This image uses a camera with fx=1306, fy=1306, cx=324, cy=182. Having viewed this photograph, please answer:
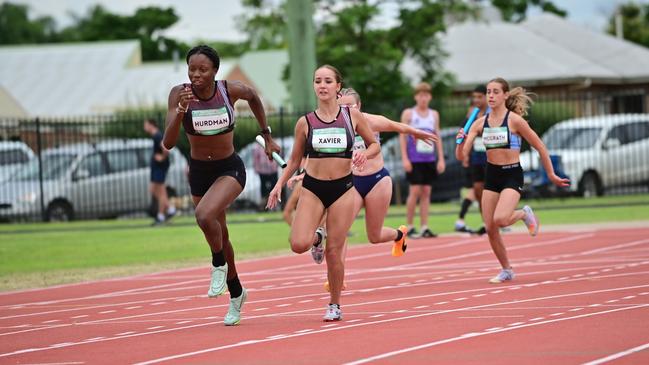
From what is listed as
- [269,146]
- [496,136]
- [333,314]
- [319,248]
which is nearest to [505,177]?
[496,136]

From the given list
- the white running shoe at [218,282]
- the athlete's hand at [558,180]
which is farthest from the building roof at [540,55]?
the white running shoe at [218,282]

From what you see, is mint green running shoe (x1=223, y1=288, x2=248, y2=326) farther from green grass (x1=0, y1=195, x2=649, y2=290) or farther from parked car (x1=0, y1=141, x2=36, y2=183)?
parked car (x1=0, y1=141, x2=36, y2=183)

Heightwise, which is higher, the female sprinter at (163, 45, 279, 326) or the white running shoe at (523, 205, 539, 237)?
the female sprinter at (163, 45, 279, 326)

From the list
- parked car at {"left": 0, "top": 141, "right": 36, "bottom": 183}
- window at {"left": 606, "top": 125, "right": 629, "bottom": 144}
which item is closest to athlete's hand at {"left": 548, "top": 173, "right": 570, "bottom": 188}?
window at {"left": 606, "top": 125, "right": 629, "bottom": 144}

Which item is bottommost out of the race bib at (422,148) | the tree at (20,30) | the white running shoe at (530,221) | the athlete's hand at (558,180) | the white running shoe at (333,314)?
the white running shoe at (333,314)

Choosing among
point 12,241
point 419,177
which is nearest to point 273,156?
point 419,177

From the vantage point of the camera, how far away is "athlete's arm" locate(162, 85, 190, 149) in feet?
33.3

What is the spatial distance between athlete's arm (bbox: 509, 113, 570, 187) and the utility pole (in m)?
18.2

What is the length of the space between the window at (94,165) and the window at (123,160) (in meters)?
0.21

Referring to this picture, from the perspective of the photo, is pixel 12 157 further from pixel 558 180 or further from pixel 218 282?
pixel 218 282

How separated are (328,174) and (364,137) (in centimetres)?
58

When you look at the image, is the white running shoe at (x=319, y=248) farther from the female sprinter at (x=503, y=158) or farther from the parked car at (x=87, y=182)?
the parked car at (x=87, y=182)

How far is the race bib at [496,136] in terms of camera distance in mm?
13664

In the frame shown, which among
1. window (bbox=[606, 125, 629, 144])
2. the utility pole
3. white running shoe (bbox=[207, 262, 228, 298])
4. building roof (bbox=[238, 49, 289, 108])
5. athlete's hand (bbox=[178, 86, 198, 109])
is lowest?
white running shoe (bbox=[207, 262, 228, 298])
